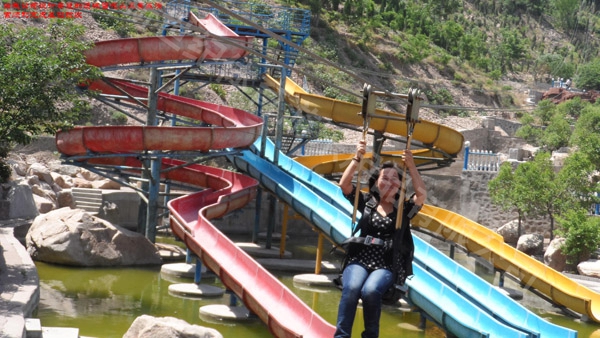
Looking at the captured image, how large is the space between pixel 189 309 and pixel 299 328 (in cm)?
363

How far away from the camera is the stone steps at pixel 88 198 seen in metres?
24.3

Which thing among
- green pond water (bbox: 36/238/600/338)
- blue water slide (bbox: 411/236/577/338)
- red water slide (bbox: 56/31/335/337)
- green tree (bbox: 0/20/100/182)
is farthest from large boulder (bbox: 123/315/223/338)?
blue water slide (bbox: 411/236/577/338)

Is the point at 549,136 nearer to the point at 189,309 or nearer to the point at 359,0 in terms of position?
the point at 359,0

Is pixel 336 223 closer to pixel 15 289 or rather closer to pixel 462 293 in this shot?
pixel 462 293

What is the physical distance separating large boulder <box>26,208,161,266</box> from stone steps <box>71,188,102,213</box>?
3.97m

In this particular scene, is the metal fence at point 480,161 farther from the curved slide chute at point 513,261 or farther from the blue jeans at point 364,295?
the blue jeans at point 364,295

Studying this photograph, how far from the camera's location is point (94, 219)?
20016mm

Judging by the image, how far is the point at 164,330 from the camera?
1157cm

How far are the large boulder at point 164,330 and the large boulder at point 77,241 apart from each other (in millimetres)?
8008

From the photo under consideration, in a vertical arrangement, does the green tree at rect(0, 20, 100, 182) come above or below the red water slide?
above

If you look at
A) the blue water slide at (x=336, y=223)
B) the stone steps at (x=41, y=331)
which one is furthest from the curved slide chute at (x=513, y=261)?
the stone steps at (x=41, y=331)

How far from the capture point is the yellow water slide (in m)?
19.9

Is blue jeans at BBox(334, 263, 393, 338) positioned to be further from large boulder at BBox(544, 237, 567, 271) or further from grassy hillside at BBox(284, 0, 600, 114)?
grassy hillside at BBox(284, 0, 600, 114)

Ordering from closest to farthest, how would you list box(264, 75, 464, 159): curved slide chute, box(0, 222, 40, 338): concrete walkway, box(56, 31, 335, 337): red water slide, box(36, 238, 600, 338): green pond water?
1. box(0, 222, 40, 338): concrete walkway
2. box(56, 31, 335, 337): red water slide
3. box(36, 238, 600, 338): green pond water
4. box(264, 75, 464, 159): curved slide chute
